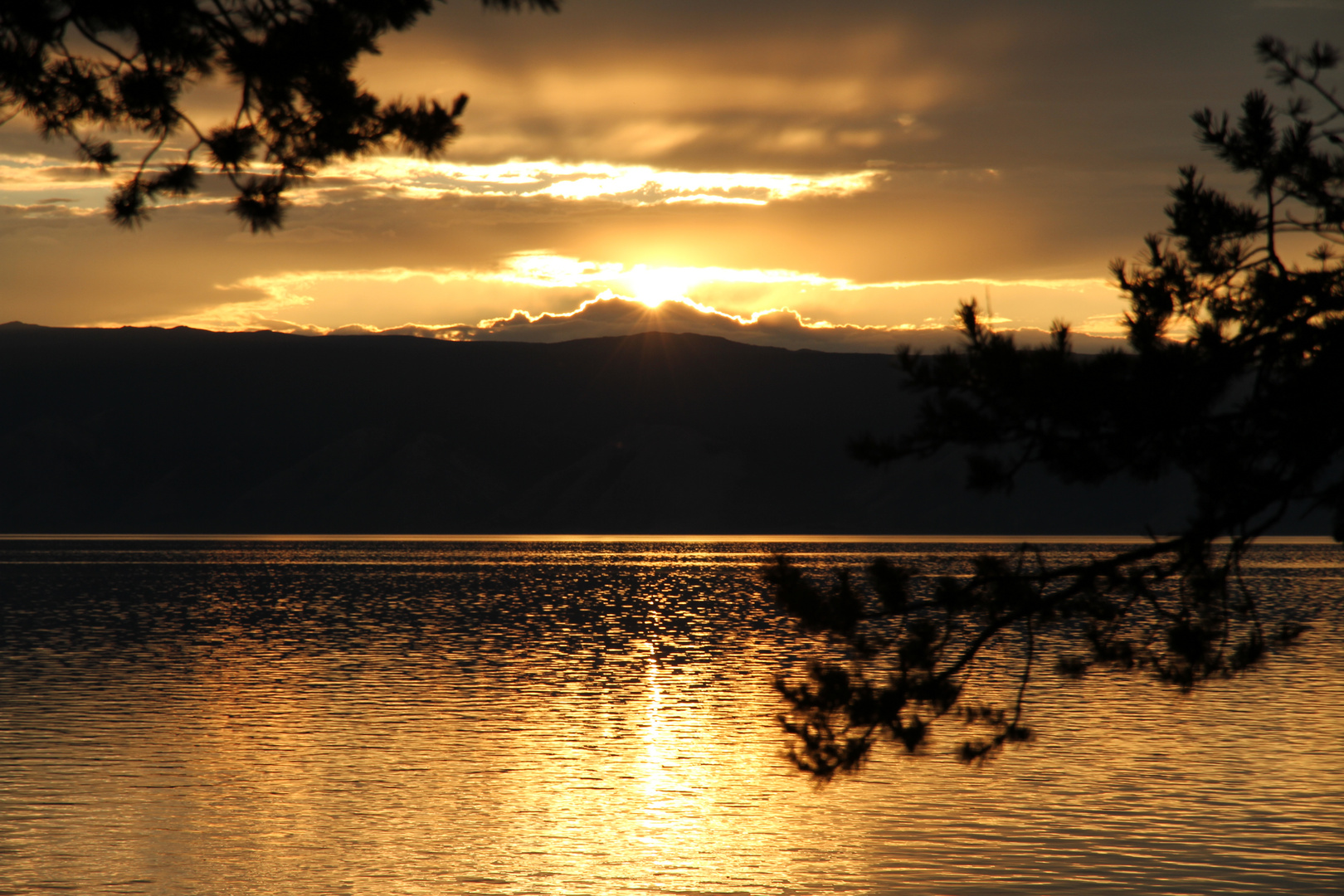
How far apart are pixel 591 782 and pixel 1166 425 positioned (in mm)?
14907

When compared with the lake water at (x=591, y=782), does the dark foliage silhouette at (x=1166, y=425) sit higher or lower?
higher

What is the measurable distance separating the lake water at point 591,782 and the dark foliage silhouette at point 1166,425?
6.03 m

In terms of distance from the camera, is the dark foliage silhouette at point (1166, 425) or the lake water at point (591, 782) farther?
the lake water at point (591, 782)

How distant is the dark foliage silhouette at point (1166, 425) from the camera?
11883mm

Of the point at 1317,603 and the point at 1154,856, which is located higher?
the point at 1154,856

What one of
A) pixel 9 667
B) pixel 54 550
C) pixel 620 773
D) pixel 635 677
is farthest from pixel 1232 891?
pixel 54 550

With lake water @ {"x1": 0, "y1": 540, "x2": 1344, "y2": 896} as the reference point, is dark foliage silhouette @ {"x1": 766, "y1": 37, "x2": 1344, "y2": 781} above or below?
above

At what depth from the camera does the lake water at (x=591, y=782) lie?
18.4m

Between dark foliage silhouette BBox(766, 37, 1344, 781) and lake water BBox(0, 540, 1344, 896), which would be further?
lake water BBox(0, 540, 1344, 896)

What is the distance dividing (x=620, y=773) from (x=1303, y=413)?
639 inches

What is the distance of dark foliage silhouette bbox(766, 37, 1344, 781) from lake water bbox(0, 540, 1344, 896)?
238 inches

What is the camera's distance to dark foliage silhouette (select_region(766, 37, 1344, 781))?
11.9 meters

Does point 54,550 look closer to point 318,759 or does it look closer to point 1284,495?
point 318,759

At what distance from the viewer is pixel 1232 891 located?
17156mm
